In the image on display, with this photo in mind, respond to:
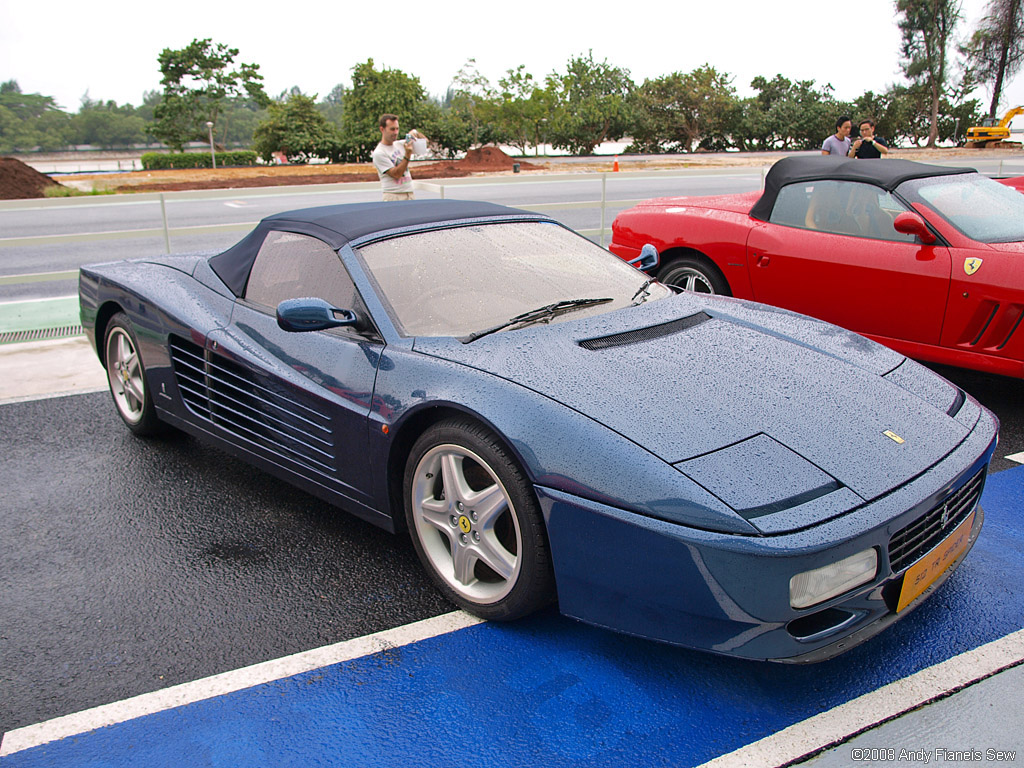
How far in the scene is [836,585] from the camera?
212 centimetres

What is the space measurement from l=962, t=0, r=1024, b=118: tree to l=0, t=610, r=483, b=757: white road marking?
6498 cm

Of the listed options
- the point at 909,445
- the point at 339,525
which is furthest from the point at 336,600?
the point at 909,445

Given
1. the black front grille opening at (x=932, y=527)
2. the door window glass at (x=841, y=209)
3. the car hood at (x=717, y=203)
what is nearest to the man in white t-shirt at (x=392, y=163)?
the car hood at (x=717, y=203)

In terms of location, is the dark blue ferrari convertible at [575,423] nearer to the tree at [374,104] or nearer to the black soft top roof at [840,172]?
the black soft top roof at [840,172]

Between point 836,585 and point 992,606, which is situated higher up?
point 836,585

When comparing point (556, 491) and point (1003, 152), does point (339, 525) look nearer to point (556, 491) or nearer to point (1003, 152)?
point (556, 491)

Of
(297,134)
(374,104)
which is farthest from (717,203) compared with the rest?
(374,104)

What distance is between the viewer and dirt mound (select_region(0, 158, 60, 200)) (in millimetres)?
24758

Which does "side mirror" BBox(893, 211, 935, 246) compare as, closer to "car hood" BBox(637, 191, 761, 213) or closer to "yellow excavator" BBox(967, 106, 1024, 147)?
"car hood" BBox(637, 191, 761, 213)

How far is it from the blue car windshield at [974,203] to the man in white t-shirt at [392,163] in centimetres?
398

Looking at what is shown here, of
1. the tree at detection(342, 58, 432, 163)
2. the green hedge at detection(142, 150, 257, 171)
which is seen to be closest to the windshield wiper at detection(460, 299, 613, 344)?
the tree at detection(342, 58, 432, 163)

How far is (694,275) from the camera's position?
5953 millimetres

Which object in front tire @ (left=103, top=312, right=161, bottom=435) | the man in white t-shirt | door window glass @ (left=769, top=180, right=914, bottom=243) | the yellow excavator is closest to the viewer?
front tire @ (left=103, top=312, right=161, bottom=435)

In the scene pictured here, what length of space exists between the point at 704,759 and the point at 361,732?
2.98ft
